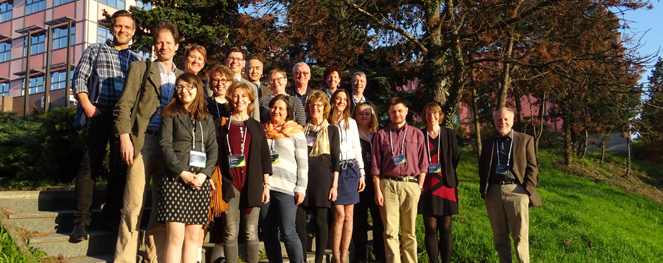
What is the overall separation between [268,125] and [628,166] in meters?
20.3

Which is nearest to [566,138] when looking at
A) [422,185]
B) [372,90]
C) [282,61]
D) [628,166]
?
[628,166]

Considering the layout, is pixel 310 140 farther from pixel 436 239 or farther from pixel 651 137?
pixel 651 137

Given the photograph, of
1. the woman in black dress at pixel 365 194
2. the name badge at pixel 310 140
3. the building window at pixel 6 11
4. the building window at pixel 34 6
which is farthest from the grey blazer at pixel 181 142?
the building window at pixel 6 11

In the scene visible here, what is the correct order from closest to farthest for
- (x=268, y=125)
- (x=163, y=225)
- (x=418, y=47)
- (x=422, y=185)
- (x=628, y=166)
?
1. (x=163, y=225)
2. (x=268, y=125)
3. (x=422, y=185)
4. (x=418, y=47)
5. (x=628, y=166)

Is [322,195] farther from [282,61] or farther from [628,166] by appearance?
[628,166]

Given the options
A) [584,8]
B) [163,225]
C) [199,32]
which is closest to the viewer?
[163,225]

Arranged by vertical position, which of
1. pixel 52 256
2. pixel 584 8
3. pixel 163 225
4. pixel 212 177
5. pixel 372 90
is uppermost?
pixel 584 8

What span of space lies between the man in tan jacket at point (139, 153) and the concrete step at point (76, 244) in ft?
2.14

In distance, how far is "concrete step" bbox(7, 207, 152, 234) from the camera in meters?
4.61

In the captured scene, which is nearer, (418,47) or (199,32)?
(418,47)

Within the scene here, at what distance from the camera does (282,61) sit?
1014 cm

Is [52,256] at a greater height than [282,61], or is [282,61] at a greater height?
[282,61]

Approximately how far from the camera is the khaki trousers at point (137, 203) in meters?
3.95

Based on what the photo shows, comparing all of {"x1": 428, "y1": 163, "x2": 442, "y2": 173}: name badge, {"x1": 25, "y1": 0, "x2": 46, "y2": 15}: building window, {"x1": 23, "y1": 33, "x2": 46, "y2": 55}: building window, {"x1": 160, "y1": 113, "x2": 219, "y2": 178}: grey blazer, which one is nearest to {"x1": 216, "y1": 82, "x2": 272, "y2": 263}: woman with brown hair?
{"x1": 160, "y1": 113, "x2": 219, "y2": 178}: grey blazer
